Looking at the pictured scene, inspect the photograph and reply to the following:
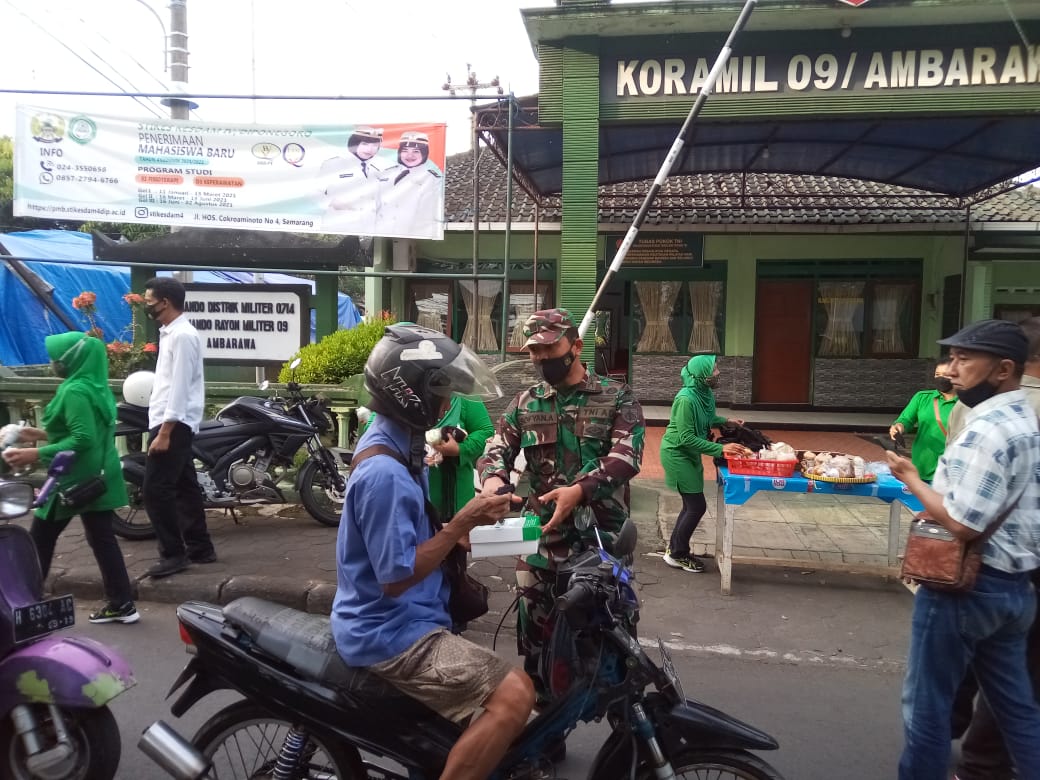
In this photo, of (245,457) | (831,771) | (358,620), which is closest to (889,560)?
(831,771)

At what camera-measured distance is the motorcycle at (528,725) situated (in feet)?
7.02

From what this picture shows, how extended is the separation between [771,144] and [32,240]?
38.8ft

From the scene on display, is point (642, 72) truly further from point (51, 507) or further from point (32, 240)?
point (32, 240)

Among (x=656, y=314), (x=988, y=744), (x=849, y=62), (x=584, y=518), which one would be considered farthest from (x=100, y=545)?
(x=656, y=314)

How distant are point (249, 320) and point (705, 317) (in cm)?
797

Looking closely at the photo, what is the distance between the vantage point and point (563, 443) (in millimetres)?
3021

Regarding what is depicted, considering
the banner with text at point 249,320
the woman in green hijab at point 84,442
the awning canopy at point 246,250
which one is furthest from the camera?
the banner with text at point 249,320

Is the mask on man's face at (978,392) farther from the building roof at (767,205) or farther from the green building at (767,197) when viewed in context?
the building roof at (767,205)

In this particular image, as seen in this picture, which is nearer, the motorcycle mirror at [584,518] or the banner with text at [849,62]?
the motorcycle mirror at [584,518]

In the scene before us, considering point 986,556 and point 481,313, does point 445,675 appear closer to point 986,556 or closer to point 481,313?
point 986,556

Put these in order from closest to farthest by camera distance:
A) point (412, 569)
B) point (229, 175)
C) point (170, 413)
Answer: point (412, 569) < point (170, 413) < point (229, 175)

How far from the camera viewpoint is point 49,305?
6.50m

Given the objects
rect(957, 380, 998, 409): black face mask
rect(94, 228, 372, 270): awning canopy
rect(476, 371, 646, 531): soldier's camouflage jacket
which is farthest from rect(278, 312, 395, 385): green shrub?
rect(957, 380, 998, 409): black face mask

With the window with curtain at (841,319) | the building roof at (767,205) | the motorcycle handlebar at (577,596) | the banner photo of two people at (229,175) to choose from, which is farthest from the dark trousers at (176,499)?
the window with curtain at (841,319)
